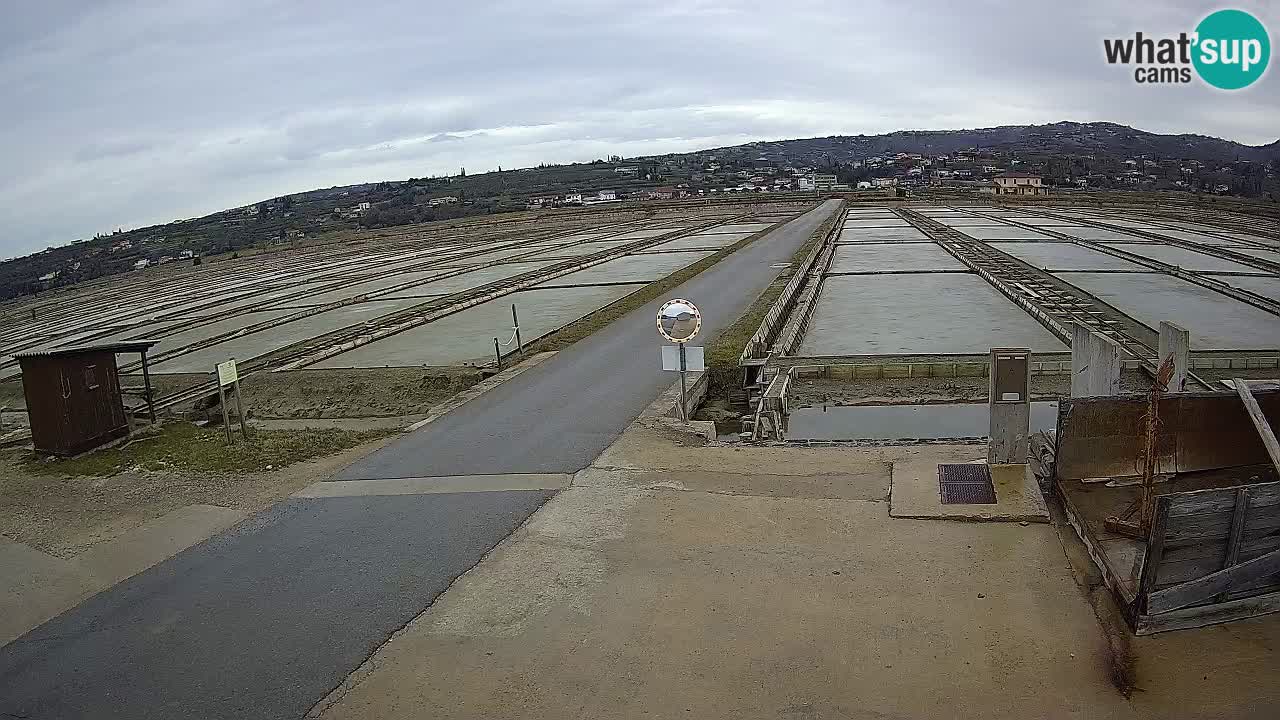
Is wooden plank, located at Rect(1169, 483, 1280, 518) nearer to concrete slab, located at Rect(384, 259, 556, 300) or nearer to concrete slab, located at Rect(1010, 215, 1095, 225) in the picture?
concrete slab, located at Rect(384, 259, 556, 300)

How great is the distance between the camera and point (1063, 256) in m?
29.6

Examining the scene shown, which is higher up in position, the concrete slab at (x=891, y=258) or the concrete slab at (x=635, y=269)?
the concrete slab at (x=635, y=269)

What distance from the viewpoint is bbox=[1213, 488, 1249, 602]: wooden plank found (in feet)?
15.9

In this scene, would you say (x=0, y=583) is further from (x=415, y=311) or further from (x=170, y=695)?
(x=415, y=311)

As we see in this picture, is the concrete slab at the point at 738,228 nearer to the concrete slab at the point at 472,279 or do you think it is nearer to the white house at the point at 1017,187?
the concrete slab at the point at 472,279

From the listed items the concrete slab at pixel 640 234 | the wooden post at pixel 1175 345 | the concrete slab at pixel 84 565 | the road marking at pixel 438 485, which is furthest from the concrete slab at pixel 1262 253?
the concrete slab at pixel 84 565

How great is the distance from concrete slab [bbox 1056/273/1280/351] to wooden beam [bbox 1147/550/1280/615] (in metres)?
11.1

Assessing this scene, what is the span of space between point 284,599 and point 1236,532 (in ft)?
20.5

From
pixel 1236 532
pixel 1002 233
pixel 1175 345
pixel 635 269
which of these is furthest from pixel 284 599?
pixel 1002 233

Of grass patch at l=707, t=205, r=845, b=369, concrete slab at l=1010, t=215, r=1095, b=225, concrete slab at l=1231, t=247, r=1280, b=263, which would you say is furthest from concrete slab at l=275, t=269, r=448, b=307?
concrete slab at l=1010, t=215, r=1095, b=225

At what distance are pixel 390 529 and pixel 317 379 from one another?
9.62 meters

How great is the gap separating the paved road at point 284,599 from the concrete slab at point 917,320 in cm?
769

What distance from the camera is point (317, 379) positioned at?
16.0 metres

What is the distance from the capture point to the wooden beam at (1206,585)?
485 cm
